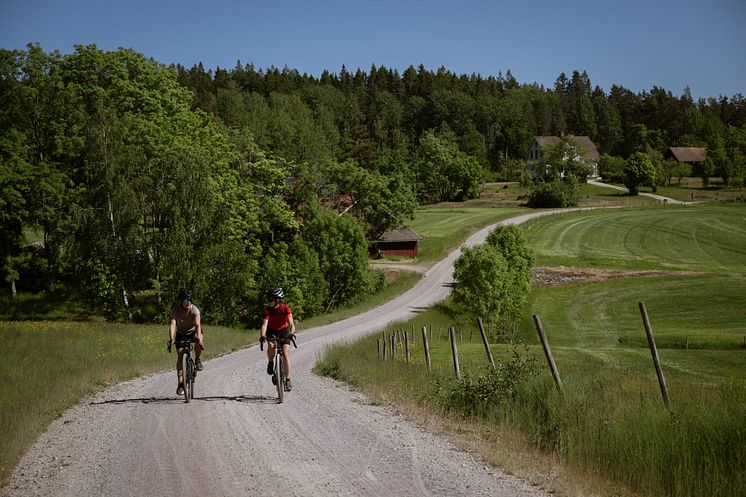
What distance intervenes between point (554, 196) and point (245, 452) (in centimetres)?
10790

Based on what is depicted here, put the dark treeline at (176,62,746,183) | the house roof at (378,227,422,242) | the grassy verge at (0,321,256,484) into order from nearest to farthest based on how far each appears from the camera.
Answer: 1. the grassy verge at (0,321,256,484)
2. the house roof at (378,227,422,242)
3. the dark treeline at (176,62,746,183)

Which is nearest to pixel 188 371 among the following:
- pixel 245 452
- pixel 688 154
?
pixel 245 452

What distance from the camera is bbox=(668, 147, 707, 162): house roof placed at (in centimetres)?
15250

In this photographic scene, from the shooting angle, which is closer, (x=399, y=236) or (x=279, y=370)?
(x=279, y=370)

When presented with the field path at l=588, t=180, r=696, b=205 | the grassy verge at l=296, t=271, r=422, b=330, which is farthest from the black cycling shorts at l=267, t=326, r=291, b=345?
the field path at l=588, t=180, r=696, b=205

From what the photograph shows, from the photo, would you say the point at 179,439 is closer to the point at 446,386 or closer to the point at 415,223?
the point at 446,386

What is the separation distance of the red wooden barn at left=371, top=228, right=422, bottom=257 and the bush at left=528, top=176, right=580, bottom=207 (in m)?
41.7

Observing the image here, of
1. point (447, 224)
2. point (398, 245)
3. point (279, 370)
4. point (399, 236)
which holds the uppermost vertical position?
point (279, 370)

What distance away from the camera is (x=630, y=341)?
4128 centimetres

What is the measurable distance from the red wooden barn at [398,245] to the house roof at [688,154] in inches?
3983

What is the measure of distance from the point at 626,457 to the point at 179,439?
655 centimetres

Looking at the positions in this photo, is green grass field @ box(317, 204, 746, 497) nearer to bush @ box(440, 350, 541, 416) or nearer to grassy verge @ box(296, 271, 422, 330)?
bush @ box(440, 350, 541, 416)

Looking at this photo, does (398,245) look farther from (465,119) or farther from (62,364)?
(465,119)

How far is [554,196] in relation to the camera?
111m
